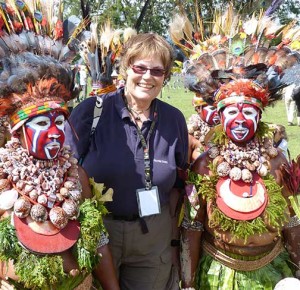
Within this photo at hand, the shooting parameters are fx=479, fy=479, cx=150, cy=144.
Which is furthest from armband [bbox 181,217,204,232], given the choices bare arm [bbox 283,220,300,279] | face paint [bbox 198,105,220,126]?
face paint [bbox 198,105,220,126]

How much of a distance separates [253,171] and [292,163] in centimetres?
31

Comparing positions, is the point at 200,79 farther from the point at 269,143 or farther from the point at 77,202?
the point at 77,202

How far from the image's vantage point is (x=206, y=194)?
3141mm

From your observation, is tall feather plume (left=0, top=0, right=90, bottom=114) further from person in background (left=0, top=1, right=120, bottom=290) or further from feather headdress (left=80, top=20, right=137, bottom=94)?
feather headdress (left=80, top=20, right=137, bottom=94)

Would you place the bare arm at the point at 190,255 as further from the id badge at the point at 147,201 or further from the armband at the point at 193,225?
the id badge at the point at 147,201

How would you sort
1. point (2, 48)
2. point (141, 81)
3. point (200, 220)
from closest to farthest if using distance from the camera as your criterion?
point (2, 48)
point (141, 81)
point (200, 220)

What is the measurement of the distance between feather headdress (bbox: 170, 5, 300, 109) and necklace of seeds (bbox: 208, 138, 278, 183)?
0.90ft

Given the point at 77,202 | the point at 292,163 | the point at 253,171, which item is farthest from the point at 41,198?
the point at 292,163

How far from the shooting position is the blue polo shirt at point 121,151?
10.0ft

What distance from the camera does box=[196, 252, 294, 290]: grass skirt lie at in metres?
3.22

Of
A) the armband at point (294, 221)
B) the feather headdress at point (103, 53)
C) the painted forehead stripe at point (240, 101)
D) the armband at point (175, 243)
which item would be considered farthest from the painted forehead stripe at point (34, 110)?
the feather headdress at point (103, 53)

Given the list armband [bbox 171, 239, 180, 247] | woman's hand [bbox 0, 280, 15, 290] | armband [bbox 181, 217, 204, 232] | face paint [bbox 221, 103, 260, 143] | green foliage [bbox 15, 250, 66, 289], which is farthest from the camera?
armband [bbox 171, 239, 180, 247]

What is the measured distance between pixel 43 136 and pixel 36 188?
287mm

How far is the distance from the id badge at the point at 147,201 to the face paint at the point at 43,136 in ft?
2.40
